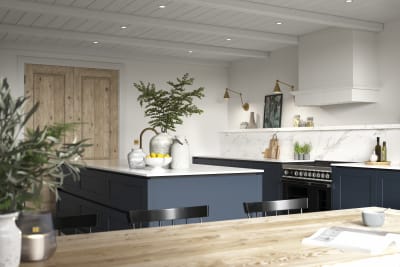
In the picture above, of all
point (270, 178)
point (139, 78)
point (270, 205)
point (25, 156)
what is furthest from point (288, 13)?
point (25, 156)

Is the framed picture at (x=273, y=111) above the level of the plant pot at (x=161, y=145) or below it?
above

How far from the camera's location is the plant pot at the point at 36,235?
5.14 feet

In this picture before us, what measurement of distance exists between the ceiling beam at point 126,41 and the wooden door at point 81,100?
1.27 metres

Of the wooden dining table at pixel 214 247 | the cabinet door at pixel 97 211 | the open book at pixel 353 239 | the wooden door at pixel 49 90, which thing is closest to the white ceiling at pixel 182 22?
the wooden door at pixel 49 90

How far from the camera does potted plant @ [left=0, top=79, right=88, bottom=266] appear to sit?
49.8 inches

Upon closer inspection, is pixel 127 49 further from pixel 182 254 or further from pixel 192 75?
pixel 182 254

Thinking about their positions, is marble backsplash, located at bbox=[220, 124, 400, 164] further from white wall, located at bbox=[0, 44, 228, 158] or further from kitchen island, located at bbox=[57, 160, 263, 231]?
kitchen island, located at bbox=[57, 160, 263, 231]

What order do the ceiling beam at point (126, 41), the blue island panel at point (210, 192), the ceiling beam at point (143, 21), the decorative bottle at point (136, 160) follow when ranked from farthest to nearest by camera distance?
the ceiling beam at point (126, 41)
the ceiling beam at point (143, 21)
the decorative bottle at point (136, 160)
the blue island panel at point (210, 192)

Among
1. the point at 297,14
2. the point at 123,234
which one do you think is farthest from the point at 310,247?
the point at 297,14

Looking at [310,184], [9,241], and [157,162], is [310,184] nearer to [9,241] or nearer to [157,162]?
[157,162]

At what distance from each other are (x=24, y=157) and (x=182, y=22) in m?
5.57

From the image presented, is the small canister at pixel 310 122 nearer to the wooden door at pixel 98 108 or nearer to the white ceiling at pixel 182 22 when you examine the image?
the white ceiling at pixel 182 22

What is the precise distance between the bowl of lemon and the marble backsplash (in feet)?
9.96

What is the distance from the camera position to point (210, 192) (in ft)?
14.8
